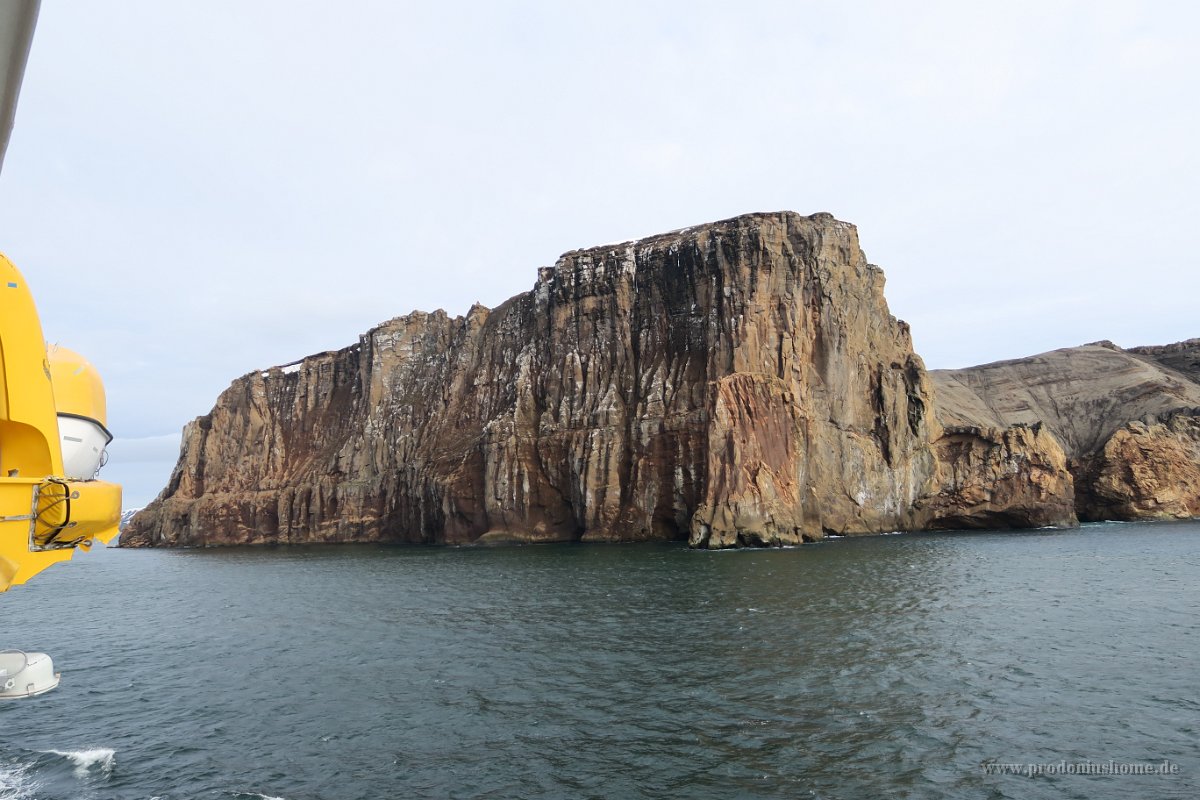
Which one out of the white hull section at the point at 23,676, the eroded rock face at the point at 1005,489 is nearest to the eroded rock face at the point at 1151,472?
the eroded rock face at the point at 1005,489

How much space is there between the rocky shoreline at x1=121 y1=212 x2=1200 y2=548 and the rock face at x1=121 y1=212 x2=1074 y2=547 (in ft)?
1.02

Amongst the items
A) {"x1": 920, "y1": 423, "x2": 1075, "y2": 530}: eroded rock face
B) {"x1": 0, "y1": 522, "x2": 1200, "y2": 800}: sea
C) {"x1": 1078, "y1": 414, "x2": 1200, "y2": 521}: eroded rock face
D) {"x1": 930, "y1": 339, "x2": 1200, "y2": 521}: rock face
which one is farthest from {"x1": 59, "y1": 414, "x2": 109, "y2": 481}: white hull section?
{"x1": 1078, "y1": 414, "x2": 1200, "y2": 521}: eroded rock face

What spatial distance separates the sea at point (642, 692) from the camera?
63.2 ft

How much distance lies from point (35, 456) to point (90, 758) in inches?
710

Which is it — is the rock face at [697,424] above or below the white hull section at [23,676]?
above

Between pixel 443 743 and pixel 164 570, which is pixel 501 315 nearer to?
pixel 164 570

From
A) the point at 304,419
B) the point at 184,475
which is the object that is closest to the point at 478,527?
the point at 304,419

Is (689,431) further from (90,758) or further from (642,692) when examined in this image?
(90,758)

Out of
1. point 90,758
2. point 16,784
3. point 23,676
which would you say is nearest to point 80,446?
point 23,676

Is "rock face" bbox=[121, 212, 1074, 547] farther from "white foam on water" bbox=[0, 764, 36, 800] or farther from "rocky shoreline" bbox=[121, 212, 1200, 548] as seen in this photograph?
"white foam on water" bbox=[0, 764, 36, 800]

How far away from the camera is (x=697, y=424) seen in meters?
92.6

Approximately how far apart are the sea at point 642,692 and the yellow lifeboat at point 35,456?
12512 mm

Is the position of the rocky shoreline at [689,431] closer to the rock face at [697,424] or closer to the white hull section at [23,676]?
the rock face at [697,424]

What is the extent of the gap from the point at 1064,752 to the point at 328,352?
151801mm
